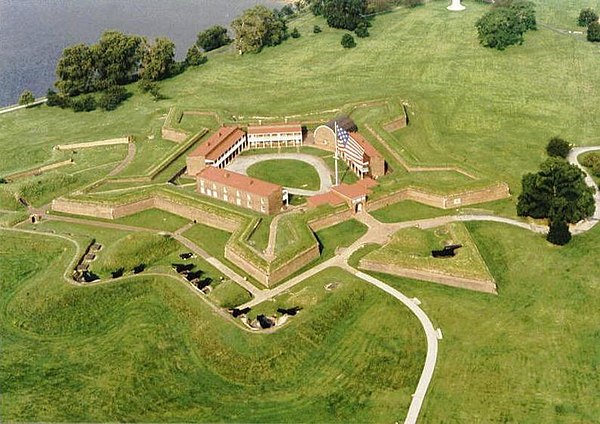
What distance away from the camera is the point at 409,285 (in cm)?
5566

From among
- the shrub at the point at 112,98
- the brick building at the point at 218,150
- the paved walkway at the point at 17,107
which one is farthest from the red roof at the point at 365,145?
the paved walkway at the point at 17,107

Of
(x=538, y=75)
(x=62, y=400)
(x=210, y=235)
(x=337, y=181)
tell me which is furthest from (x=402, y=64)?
(x=62, y=400)

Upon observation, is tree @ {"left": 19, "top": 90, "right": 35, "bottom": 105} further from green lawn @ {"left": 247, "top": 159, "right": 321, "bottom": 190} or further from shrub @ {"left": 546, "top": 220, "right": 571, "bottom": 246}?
shrub @ {"left": 546, "top": 220, "right": 571, "bottom": 246}

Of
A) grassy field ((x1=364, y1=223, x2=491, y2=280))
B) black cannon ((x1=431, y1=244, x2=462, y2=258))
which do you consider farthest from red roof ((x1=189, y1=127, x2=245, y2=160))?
black cannon ((x1=431, y1=244, x2=462, y2=258))

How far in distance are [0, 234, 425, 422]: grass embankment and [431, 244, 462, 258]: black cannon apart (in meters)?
7.18

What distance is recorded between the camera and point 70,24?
510ft

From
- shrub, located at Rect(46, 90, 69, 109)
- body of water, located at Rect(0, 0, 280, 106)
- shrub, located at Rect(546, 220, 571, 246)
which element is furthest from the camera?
body of water, located at Rect(0, 0, 280, 106)

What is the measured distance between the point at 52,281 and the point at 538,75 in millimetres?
86447

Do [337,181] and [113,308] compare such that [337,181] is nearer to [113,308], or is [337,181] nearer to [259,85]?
[113,308]

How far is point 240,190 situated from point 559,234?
31510mm

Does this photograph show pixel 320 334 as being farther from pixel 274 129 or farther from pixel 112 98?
pixel 112 98

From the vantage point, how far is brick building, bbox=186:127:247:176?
248 ft

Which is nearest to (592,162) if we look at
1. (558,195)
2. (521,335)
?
(558,195)

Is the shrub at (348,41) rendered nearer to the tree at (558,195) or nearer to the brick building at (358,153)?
the brick building at (358,153)
